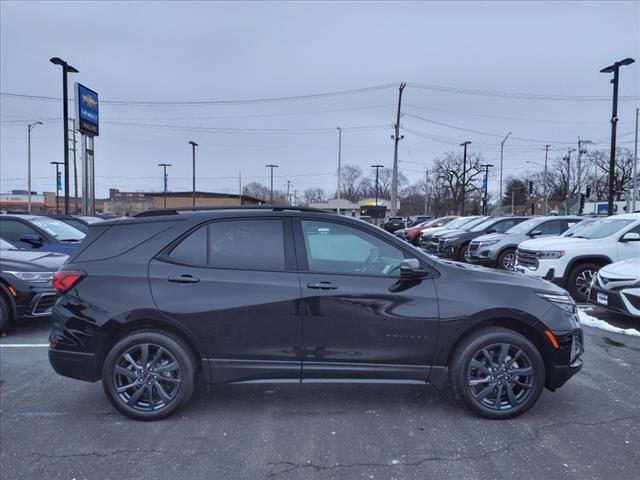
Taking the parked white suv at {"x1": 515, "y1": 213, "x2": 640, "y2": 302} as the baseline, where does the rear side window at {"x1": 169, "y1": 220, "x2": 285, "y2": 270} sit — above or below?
above

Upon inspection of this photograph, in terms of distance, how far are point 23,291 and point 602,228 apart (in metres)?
10.6

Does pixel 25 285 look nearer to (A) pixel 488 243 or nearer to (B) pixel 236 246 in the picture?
(B) pixel 236 246

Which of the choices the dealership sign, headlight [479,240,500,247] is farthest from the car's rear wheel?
the dealership sign

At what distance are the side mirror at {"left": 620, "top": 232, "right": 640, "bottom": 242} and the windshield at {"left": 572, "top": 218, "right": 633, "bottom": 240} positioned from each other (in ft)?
1.11

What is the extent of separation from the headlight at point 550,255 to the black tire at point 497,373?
595cm

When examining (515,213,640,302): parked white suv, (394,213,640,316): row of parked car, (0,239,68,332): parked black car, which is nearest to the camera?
(0,239,68,332): parked black car

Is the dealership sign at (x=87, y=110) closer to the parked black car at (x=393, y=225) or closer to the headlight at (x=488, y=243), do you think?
the headlight at (x=488, y=243)

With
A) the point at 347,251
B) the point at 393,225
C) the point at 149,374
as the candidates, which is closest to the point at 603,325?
the point at 347,251

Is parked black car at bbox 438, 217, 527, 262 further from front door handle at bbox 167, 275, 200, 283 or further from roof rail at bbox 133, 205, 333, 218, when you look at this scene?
front door handle at bbox 167, 275, 200, 283

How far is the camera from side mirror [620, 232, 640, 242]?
859cm

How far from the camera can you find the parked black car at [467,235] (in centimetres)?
1545

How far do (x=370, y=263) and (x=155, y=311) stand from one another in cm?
182

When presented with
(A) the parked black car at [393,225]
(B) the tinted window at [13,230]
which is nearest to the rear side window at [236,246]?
(B) the tinted window at [13,230]

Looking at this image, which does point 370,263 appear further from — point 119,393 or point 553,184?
point 553,184
